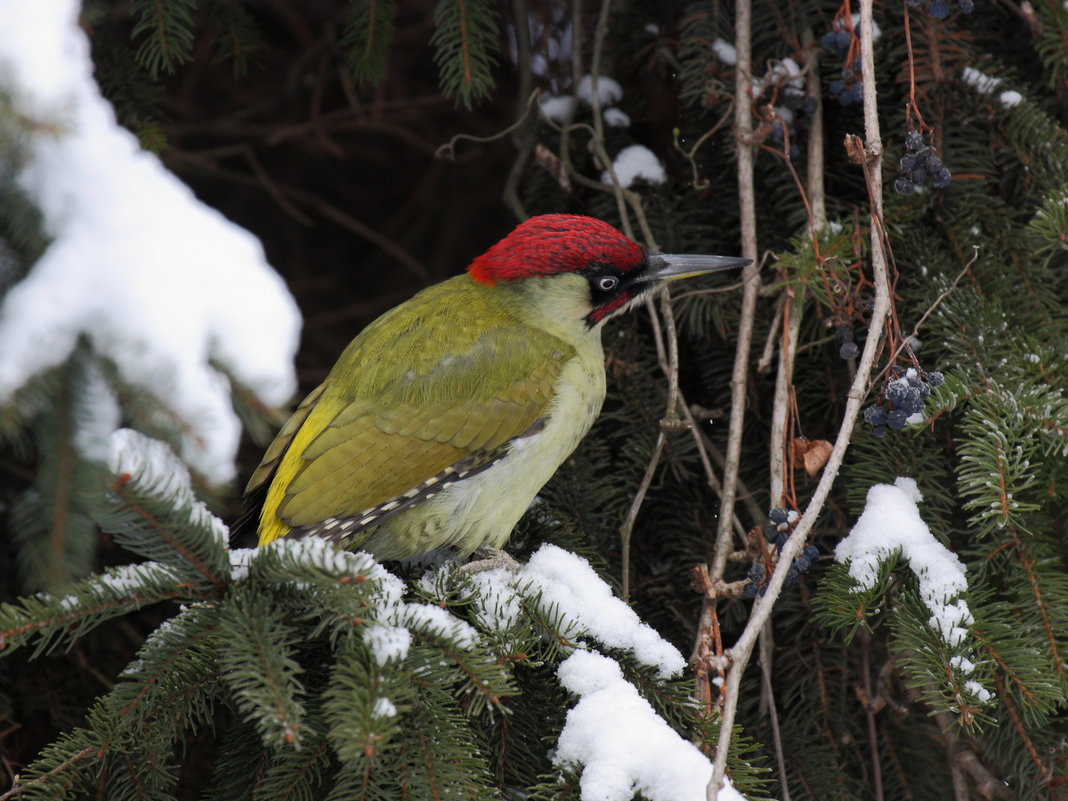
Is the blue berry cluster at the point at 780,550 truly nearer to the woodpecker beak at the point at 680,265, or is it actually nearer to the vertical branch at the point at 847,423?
the vertical branch at the point at 847,423

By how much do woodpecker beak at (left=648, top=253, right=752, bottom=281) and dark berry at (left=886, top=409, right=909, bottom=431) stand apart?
30.0 inches

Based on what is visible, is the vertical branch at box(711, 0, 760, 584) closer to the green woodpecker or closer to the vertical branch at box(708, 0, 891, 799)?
the green woodpecker

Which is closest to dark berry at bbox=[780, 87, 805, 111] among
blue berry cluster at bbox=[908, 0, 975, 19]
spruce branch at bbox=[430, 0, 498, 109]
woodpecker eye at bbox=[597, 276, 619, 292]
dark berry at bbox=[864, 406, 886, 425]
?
blue berry cluster at bbox=[908, 0, 975, 19]

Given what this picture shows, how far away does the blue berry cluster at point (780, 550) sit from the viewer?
2.18 m

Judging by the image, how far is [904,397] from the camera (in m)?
2.04

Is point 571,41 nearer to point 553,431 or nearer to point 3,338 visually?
point 553,431

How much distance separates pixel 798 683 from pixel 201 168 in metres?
3.26

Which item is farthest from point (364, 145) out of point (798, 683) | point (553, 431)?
point (798, 683)

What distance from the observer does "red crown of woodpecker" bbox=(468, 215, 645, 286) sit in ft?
9.45

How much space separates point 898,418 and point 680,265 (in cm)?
93

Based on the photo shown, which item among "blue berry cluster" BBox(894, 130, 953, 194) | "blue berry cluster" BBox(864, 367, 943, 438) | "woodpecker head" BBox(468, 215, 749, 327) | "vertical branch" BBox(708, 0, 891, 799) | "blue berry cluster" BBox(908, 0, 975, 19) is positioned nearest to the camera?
"vertical branch" BBox(708, 0, 891, 799)

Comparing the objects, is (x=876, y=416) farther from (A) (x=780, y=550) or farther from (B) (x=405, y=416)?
(B) (x=405, y=416)

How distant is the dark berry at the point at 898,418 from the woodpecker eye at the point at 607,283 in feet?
3.54

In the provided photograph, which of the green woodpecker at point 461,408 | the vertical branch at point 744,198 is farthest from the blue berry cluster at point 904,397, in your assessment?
the green woodpecker at point 461,408
